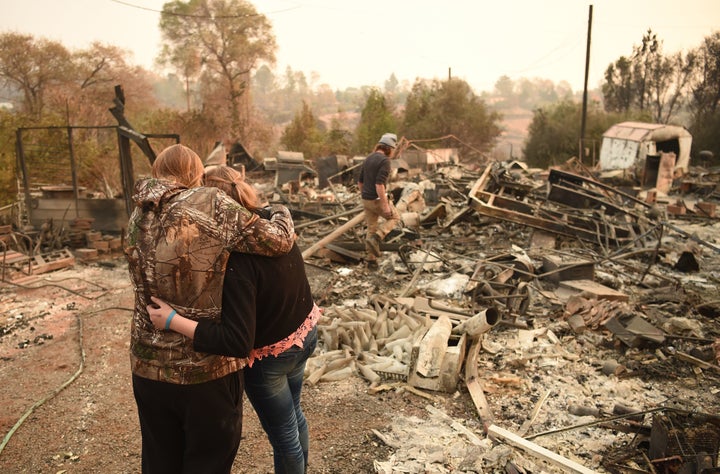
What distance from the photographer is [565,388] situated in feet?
14.4

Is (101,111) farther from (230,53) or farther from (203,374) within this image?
(203,374)

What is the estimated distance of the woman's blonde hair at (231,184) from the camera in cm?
209

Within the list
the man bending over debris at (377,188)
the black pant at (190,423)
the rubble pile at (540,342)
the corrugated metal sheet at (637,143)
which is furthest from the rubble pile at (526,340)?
the corrugated metal sheet at (637,143)

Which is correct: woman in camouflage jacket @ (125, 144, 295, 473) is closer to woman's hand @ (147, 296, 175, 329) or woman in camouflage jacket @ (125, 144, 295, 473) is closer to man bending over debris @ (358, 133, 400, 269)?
woman's hand @ (147, 296, 175, 329)

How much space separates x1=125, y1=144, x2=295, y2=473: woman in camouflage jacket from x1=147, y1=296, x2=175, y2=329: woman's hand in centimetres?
3

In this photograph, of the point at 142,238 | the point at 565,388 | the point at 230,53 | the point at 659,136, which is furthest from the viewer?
the point at 230,53

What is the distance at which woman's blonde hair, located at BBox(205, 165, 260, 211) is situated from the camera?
6.85 feet

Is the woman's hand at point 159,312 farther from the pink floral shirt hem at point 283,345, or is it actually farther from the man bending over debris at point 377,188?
the man bending over debris at point 377,188

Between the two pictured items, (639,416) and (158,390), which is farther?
(639,416)

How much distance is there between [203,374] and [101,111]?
29.5 metres

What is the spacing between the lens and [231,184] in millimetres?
2098

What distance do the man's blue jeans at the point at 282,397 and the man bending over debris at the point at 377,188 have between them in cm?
517

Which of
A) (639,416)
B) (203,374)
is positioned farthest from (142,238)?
(639,416)

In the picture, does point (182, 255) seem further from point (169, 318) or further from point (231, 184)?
point (231, 184)
